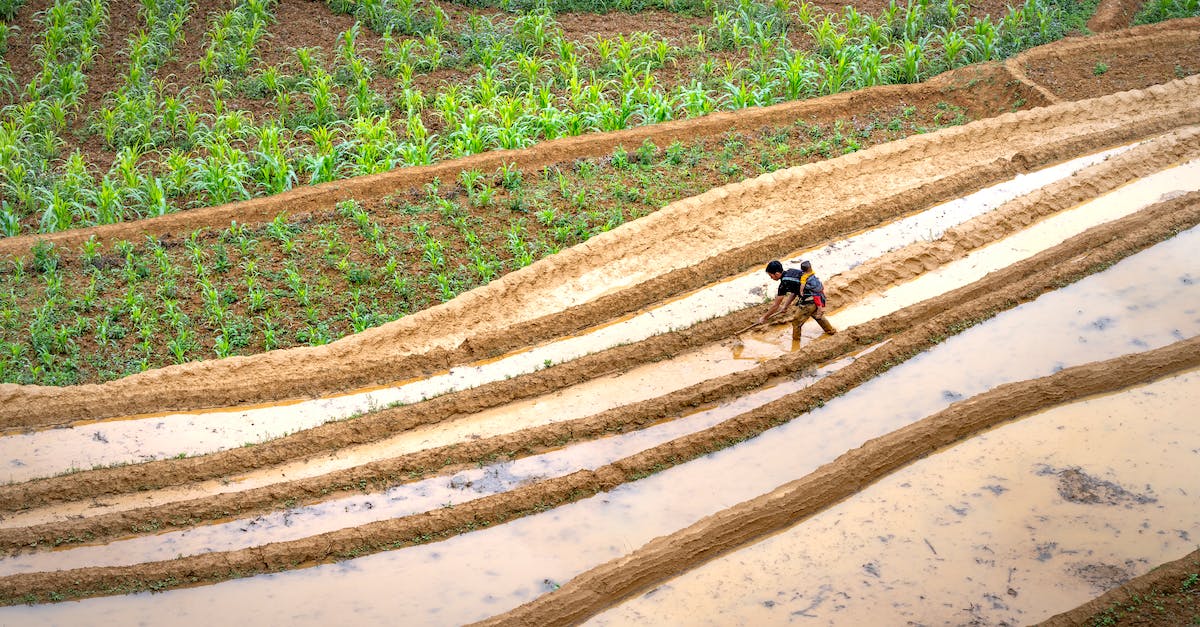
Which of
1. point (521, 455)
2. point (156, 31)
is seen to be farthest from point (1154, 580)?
point (156, 31)

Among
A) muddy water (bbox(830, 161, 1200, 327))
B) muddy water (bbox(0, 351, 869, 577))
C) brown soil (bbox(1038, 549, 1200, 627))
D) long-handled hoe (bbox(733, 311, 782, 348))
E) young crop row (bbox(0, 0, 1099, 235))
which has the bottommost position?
muddy water (bbox(0, 351, 869, 577))

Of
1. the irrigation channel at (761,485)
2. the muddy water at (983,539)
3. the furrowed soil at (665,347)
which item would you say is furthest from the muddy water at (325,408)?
the muddy water at (983,539)

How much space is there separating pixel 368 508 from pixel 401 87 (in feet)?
24.6

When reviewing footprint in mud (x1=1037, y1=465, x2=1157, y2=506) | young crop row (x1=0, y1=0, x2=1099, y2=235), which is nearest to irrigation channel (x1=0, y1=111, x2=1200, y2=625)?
footprint in mud (x1=1037, y1=465, x2=1157, y2=506)

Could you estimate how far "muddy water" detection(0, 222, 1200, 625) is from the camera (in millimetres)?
8031

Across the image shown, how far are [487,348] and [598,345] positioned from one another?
39.4 inches

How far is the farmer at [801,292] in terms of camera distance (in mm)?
10156

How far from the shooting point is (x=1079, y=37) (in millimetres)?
16031

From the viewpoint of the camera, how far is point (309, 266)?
38.3 ft

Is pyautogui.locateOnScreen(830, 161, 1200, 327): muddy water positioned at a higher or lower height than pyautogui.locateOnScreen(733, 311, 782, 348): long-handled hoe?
higher

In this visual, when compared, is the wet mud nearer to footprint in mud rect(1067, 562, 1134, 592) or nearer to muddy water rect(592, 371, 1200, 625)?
muddy water rect(592, 371, 1200, 625)

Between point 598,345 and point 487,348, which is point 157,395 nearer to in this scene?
point 487,348

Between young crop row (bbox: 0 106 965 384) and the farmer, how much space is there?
2.49 m

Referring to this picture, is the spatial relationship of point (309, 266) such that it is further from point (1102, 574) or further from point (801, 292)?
point (1102, 574)
